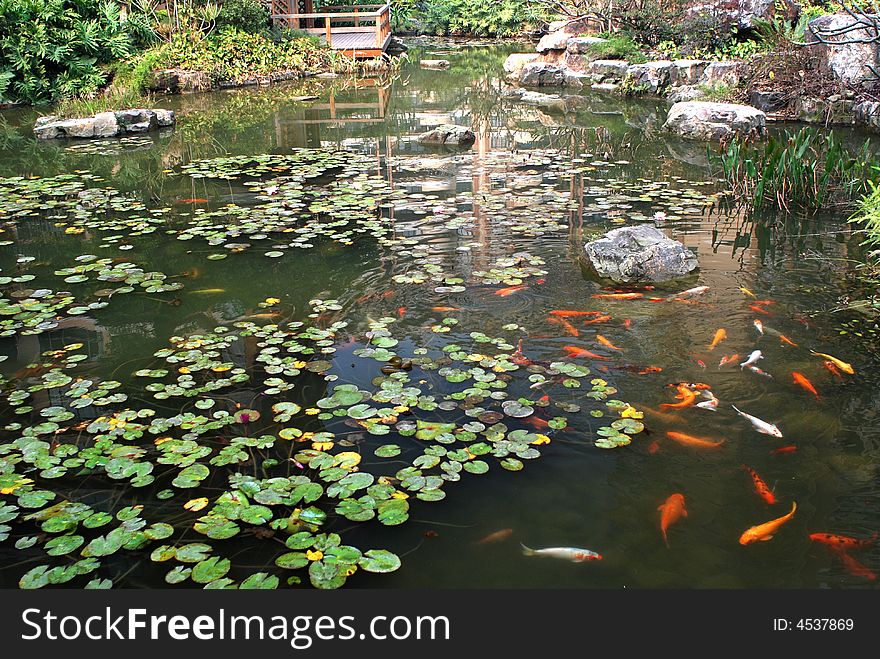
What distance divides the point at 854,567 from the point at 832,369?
1.51 meters

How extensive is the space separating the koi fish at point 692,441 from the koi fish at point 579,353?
72 centimetres

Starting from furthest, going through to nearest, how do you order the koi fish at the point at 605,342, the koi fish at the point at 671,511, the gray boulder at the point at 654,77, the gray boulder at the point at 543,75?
the gray boulder at the point at 543,75 < the gray boulder at the point at 654,77 < the koi fish at the point at 605,342 < the koi fish at the point at 671,511

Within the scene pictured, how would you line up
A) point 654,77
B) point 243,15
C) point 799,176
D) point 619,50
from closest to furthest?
point 799,176 → point 654,77 → point 619,50 → point 243,15

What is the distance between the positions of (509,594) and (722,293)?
2966 millimetres

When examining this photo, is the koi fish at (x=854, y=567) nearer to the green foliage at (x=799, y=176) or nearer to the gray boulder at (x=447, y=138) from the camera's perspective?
the green foliage at (x=799, y=176)

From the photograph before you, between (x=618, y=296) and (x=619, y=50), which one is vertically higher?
(x=619, y=50)

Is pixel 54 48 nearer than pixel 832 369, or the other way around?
pixel 832 369

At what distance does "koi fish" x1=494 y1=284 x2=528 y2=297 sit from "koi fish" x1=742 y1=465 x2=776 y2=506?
1.98 m

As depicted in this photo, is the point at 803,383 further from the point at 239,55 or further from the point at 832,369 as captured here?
the point at 239,55

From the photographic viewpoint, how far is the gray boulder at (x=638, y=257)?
491 centimetres

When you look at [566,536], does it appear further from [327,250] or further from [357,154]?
[357,154]

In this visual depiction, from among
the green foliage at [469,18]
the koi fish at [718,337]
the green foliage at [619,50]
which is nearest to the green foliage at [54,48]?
the green foliage at [619,50]

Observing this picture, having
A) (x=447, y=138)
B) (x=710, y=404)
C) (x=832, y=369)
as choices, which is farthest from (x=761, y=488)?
(x=447, y=138)

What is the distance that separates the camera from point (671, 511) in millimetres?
2795
